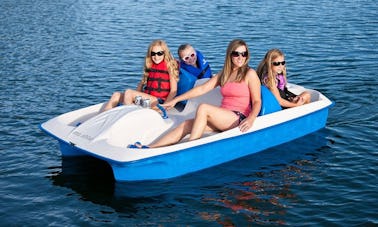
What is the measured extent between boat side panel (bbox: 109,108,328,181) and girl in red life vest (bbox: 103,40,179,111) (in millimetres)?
1435

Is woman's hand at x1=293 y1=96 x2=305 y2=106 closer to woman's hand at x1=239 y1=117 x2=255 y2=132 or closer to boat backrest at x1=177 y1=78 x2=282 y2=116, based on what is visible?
boat backrest at x1=177 y1=78 x2=282 y2=116

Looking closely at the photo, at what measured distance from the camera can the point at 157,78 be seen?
945 centimetres

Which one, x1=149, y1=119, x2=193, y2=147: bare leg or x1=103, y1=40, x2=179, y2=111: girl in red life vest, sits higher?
x1=103, y1=40, x2=179, y2=111: girl in red life vest

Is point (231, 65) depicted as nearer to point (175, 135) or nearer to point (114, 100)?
point (175, 135)

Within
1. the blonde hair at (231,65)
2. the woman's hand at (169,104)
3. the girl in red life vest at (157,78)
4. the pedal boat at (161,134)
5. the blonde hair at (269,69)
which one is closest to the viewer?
the pedal boat at (161,134)

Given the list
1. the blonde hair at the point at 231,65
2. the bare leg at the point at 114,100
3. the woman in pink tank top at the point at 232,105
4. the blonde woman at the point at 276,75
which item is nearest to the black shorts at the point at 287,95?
the blonde woman at the point at 276,75

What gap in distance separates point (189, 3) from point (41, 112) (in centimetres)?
1289

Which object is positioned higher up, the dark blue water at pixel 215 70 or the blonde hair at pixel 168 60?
the blonde hair at pixel 168 60

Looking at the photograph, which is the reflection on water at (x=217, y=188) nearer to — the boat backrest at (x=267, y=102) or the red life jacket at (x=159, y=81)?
the boat backrest at (x=267, y=102)

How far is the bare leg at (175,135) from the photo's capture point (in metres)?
8.09

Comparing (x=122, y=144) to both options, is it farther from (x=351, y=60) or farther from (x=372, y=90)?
(x=351, y=60)

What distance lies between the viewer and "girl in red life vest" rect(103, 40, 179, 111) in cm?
923

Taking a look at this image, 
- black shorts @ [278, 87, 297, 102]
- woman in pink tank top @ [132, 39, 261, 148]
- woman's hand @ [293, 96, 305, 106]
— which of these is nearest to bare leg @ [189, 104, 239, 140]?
woman in pink tank top @ [132, 39, 261, 148]

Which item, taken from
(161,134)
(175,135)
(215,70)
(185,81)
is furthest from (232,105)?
(215,70)
